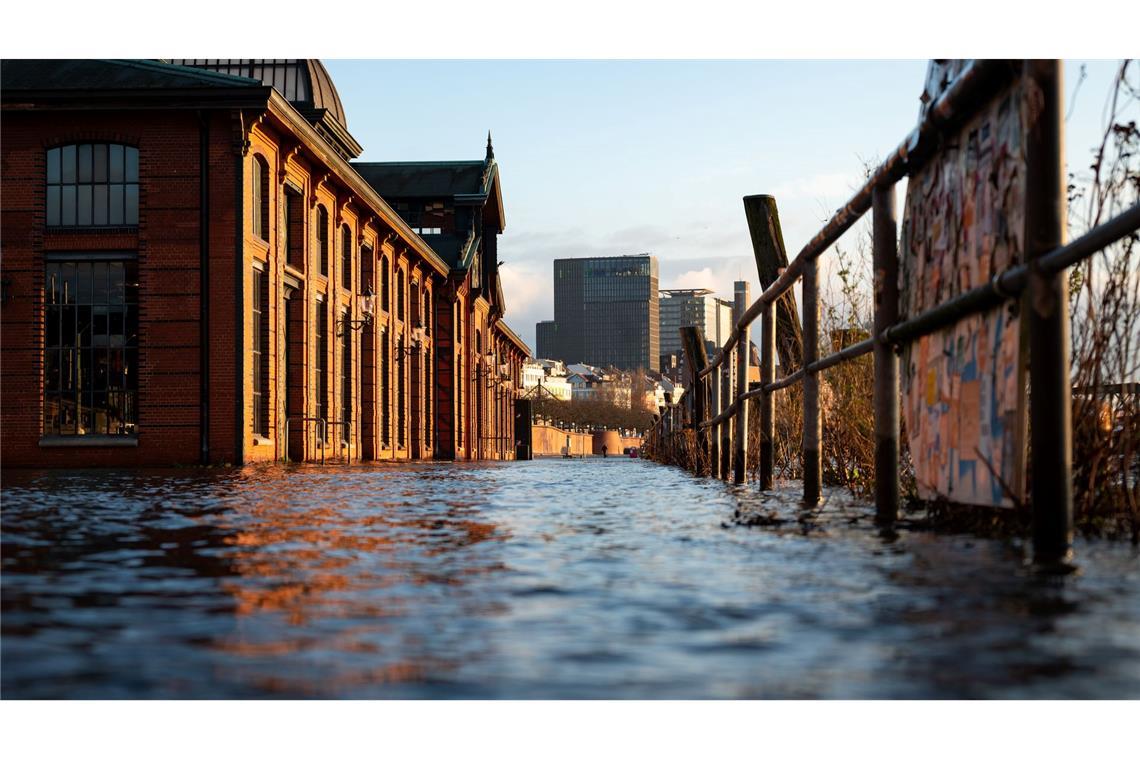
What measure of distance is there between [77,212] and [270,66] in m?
14.2

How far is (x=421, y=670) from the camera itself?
7.45ft

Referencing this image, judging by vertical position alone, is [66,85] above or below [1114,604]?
above

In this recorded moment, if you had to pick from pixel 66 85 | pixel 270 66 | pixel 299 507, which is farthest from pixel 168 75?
pixel 299 507

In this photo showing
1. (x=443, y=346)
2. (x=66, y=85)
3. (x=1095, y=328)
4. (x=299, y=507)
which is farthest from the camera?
(x=443, y=346)

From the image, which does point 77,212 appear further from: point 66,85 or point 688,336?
point 688,336

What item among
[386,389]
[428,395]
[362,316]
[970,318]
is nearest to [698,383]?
[970,318]

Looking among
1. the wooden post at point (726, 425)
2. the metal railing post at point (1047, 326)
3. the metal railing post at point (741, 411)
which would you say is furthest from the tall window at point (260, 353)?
the metal railing post at point (1047, 326)

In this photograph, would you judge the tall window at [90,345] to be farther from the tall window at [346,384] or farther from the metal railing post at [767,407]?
the metal railing post at [767,407]

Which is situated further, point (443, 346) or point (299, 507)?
point (443, 346)

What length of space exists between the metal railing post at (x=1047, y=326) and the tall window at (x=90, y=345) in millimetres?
21147

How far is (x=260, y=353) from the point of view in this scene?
24156 millimetres

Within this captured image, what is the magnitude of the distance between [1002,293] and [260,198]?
21.7 metres

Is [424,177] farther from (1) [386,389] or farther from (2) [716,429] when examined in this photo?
(2) [716,429]

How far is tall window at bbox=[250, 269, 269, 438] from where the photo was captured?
23719 mm
